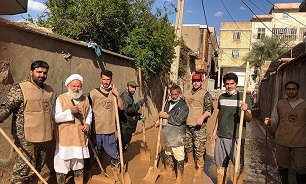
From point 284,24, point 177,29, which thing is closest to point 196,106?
point 177,29

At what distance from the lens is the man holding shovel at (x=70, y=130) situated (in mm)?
3824

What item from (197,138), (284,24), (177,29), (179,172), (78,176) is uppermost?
(284,24)

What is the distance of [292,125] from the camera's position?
418 cm

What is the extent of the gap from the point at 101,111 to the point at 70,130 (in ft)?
2.91

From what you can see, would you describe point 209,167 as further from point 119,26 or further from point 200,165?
point 119,26

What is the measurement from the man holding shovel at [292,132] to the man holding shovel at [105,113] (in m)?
2.53

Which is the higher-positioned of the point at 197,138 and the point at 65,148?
the point at 65,148

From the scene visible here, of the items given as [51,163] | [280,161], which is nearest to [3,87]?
[51,163]

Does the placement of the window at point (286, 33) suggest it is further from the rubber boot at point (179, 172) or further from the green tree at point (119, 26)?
the rubber boot at point (179, 172)

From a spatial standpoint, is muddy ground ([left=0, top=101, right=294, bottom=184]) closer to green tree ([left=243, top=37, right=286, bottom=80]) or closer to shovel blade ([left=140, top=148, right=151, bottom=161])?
shovel blade ([left=140, top=148, right=151, bottom=161])

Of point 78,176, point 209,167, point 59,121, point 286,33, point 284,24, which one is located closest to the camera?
point 59,121

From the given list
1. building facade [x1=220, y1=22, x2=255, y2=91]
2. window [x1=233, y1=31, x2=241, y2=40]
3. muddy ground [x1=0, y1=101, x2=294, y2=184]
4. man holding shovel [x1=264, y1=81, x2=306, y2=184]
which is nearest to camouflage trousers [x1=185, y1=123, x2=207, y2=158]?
muddy ground [x1=0, y1=101, x2=294, y2=184]

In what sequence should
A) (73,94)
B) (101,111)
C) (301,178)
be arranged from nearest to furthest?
(73,94), (301,178), (101,111)

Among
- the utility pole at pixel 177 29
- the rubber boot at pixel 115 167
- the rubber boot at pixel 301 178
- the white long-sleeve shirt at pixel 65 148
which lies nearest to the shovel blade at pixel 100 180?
the rubber boot at pixel 115 167
